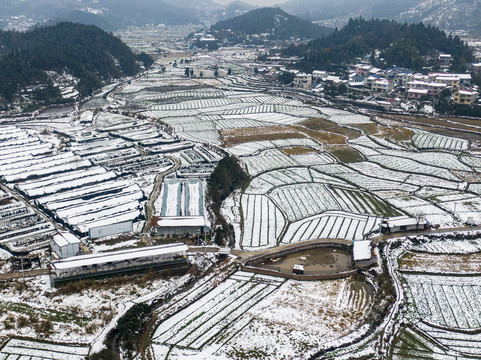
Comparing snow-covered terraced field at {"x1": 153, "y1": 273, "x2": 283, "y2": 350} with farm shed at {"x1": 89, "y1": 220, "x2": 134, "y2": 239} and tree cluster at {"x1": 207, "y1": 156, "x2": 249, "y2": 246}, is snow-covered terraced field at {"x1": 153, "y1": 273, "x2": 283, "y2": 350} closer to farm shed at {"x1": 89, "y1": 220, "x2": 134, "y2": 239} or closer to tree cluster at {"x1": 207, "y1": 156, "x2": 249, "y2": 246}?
tree cluster at {"x1": 207, "y1": 156, "x2": 249, "y2": 246}

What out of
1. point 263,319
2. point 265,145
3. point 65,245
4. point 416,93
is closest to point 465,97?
point 416,93

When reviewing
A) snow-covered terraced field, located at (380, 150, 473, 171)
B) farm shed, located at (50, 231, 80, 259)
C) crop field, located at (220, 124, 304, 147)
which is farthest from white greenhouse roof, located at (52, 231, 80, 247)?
snow-covered terraced field, located at (380, 150, 473, 171)

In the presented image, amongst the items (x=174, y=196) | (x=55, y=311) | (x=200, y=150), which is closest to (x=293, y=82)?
(x=200, y=150)

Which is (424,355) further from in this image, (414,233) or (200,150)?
(200,150)

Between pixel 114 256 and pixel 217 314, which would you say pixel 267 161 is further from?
pixel 217 314

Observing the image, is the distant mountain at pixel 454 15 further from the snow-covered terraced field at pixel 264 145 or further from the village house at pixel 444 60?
the snow-covered terraced field at pixel 264 145

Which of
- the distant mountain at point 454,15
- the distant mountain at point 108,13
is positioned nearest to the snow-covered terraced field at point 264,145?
the distant mountain at point 454,15
